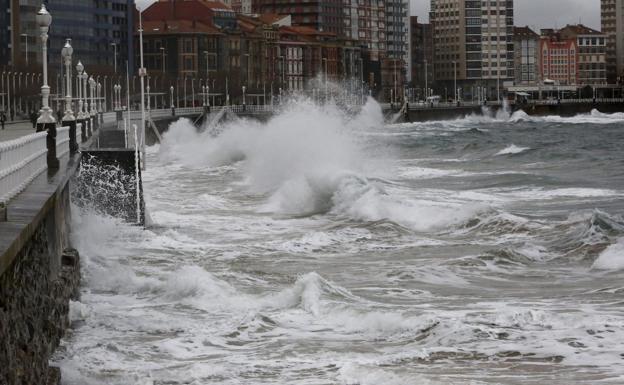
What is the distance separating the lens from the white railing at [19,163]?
13023 mm

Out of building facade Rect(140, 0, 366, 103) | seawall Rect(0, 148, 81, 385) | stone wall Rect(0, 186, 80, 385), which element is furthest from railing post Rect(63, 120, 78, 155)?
building facade Rect(140, 0, 366, 103)

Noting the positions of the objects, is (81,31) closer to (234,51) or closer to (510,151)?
(234,51)

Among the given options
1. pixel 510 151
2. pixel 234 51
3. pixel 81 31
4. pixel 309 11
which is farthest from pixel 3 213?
pixel 309 11

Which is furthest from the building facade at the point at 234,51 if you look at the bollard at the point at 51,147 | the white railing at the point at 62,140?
the bollard at the point at 51,147

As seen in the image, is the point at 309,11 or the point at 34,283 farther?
the point at 309,11

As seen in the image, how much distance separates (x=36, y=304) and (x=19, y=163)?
12.1 ft

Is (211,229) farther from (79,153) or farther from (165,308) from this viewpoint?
(165,308)

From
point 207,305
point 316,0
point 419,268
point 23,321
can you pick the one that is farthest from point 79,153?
point 316,0

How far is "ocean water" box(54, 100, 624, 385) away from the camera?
41.1ft

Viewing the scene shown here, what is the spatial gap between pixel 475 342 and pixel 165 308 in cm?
387

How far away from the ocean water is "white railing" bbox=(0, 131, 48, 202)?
152 centimetres

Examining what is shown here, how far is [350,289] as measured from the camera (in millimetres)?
17188

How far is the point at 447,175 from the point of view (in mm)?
47000

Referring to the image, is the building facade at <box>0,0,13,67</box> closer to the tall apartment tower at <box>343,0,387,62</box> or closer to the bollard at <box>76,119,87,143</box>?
the tall apartment tower at <box>343,0,387,62</box>
